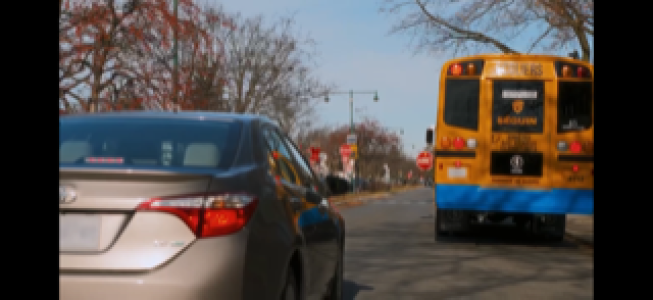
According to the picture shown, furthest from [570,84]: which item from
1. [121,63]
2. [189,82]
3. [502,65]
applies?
[189,82]

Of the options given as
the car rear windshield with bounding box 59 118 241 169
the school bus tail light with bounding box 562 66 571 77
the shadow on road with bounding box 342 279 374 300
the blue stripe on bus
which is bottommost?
the shadow on road with bounding box 342 279 374 300

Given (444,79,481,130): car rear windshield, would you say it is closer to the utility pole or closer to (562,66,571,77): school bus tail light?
(562,66,571,77): school bus tail light

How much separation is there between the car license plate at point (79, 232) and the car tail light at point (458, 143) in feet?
33.5

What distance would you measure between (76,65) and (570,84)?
10349 mm

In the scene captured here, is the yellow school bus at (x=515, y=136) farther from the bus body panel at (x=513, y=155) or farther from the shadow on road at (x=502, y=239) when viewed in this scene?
the shadow on road at (x=502, y=239)

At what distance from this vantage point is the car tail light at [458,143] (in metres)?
13.7

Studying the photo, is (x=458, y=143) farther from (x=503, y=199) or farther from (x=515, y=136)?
(x=503, y=199)

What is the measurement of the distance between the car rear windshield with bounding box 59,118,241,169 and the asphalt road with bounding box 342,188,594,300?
A: 3704 mm

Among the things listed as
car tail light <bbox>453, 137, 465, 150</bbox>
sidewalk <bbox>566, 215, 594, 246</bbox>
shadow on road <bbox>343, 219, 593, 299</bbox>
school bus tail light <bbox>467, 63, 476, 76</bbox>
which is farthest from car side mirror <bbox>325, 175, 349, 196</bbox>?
sidewalk <bbox>566, 215, 594, 246</bbox>

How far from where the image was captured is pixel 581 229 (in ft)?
60.6

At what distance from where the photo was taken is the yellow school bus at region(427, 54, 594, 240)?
43.9 feet
